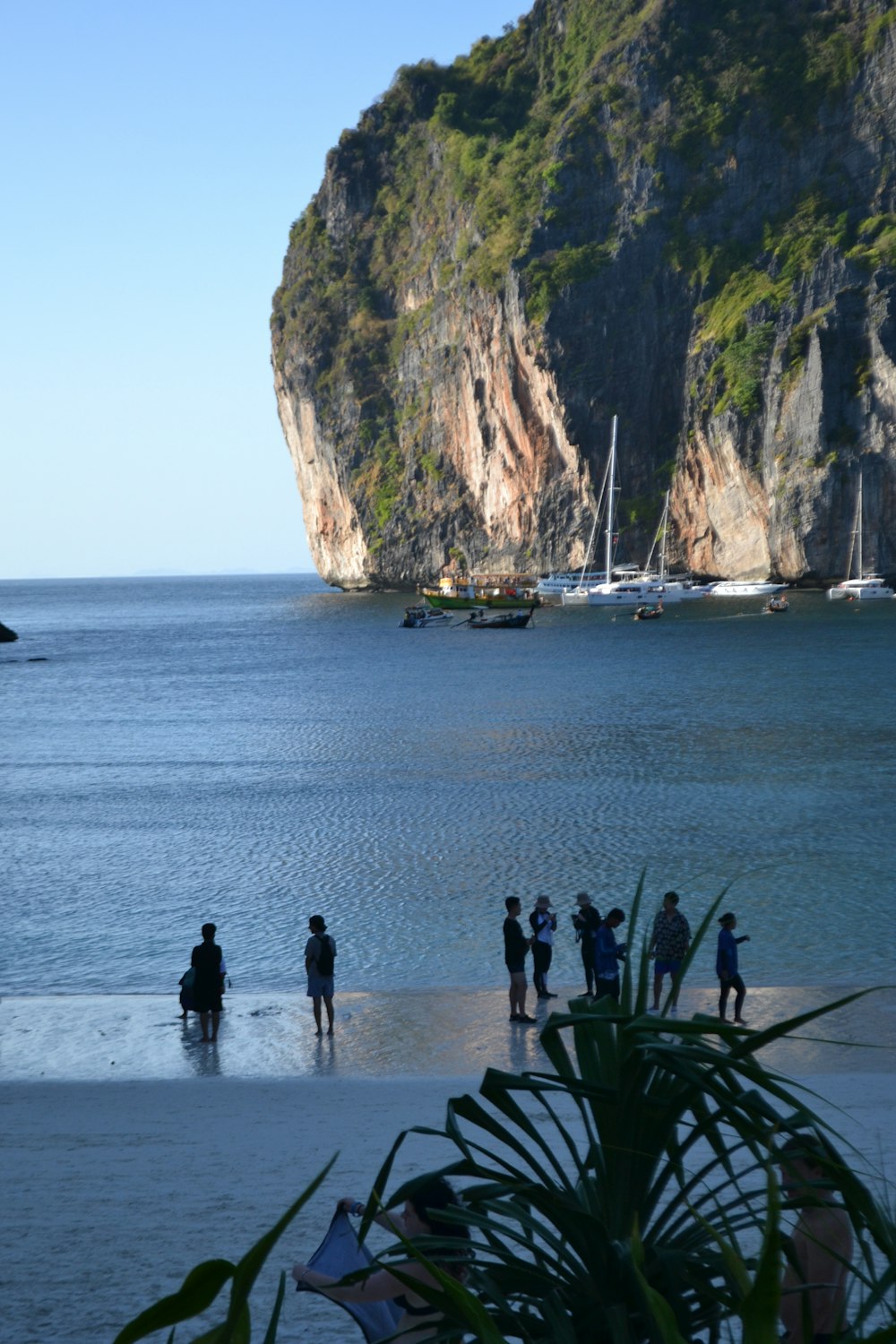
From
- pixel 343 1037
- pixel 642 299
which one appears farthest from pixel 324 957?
pixel 642 299

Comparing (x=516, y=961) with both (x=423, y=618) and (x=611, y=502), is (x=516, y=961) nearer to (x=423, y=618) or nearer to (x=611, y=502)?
(x=423, y=618)

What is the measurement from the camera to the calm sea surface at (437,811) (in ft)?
60.1

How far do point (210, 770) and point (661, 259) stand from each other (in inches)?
3211

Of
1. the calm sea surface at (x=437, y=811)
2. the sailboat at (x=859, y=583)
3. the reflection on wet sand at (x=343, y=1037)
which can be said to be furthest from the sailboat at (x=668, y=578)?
the reflection on wet sand at (x=343, y=1037)

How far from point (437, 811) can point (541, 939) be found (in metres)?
14.5

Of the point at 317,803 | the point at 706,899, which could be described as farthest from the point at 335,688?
the point at 706,899

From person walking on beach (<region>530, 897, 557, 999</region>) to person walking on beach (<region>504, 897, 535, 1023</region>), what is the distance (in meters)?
0.26

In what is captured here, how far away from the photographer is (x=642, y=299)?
106312mm

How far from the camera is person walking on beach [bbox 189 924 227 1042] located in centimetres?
1331

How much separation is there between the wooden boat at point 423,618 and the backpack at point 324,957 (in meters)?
78.7

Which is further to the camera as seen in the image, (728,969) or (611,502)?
(611,502)

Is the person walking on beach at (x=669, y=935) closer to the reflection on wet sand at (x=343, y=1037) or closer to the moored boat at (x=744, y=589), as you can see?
the reflection on wet sand at (x=343, y=1037)

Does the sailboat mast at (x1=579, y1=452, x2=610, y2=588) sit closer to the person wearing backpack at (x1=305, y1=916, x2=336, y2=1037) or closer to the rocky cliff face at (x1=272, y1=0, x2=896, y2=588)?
the rocky cliff face at (x1=272, y1=0, x2=896, y2=588)

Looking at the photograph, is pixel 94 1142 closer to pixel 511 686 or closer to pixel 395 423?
pixel 511 686
